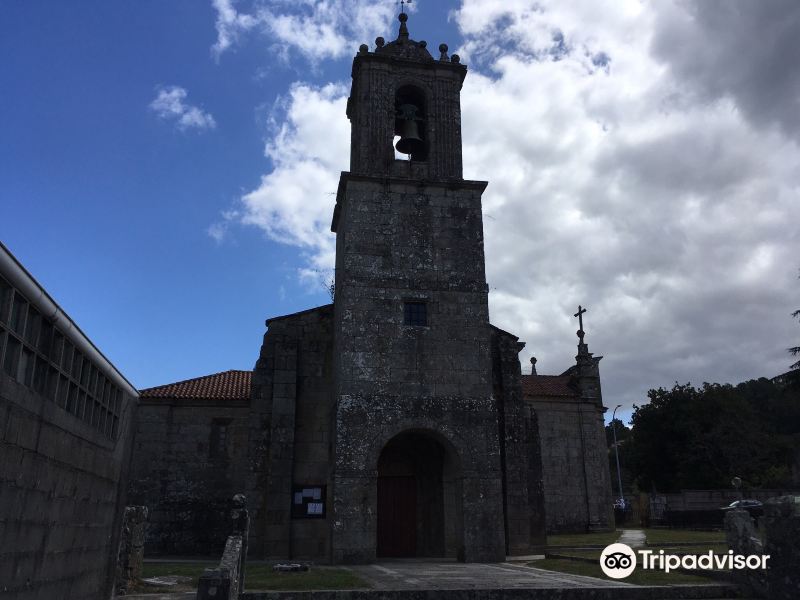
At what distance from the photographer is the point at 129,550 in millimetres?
10336

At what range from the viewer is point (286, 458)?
16562 mm

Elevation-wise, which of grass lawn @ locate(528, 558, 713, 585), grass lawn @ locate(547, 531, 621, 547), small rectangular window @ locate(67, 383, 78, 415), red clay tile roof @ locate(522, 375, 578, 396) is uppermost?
red clay tile roof @ locate(522, 375, 578, 396)

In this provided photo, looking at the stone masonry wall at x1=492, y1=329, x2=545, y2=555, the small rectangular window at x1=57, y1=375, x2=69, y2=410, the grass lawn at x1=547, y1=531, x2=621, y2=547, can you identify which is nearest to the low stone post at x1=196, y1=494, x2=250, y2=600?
the small rectangular window at x1=57, y1=375, x2=69, y2=410

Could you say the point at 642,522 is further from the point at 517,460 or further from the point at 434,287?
the point at 434,287

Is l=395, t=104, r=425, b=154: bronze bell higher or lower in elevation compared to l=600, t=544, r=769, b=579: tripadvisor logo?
higher

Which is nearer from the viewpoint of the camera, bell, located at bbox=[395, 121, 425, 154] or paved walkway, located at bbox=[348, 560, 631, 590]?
paved walkway, located at bbox=[348, 560, 631, 590]

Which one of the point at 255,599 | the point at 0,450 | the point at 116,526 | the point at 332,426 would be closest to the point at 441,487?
the point at 332,426

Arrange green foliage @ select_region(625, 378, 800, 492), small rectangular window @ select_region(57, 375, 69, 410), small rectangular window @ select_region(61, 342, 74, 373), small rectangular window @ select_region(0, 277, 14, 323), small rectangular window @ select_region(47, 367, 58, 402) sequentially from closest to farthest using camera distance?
small rectangular window @ select_region(0, 277, 14, 323)
small rectangular window @ select_region(47, 367, 58, 402)
small rectangular window @ select_region(57, 375, 69, 410)
small rectangular window @ select_region(61, 342, 74, 373)
green foliage @ select_region(625, 378, 800, 492)

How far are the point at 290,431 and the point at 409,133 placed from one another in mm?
9071

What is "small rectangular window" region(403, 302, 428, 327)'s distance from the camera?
54.6 ft

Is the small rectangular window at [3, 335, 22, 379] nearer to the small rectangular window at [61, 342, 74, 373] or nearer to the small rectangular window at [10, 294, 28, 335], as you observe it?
the small rectangular window at [10, 294, 28, 335]

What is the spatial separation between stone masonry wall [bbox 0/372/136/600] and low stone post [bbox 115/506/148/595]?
1128 mm

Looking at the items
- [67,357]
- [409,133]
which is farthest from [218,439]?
[67,357]

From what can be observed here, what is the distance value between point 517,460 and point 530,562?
9.35 feet
